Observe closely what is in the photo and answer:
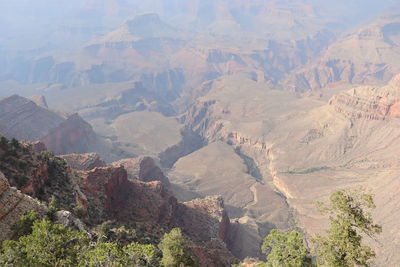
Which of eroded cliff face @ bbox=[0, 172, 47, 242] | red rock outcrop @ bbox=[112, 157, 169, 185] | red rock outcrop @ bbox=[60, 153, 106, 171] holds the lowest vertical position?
red rock outcrop @ bbox=[112, 157, 169, 185]

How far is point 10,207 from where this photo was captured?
22375 mm

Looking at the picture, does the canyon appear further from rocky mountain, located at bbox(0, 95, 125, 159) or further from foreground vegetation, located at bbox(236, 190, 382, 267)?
foreground vegetation, located at bbox(236, 190, 382, 267)

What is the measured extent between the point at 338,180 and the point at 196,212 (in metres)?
50.1

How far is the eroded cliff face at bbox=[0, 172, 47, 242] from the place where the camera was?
21281mm

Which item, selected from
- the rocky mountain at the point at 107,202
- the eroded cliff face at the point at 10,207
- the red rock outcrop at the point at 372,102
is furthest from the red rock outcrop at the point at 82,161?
the red rock outcrop at the point at 372,102

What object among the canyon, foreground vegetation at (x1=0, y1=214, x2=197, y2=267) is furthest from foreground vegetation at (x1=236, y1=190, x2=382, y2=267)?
the canyon

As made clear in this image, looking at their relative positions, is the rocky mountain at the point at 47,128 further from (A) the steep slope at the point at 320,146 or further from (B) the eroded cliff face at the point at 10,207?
(B) the eroded cliff face at the point at 10,207

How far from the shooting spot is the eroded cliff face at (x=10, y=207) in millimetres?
21281

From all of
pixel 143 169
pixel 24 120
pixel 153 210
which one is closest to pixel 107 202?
pixel 153 210

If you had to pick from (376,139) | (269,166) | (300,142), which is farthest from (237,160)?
(376,139)

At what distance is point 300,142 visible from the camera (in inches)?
4592

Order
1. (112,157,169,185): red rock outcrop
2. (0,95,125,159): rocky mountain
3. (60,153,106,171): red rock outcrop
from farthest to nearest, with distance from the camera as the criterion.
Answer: (0,95,125,159): rocky mountain < (112,157,169,185): red rock outcrop < (60,153,106,171): red rock outcrop

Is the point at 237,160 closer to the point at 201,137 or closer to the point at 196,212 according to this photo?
the point at 201,137

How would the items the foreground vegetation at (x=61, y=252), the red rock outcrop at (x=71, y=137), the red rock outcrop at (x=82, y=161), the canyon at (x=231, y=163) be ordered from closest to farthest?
the foreground vegetation at (x=61, y=252)
the canyon at (x=231, y=163)
the red rock outcrop at (x=82, y=161)
the red rock outcrop at (x=71, y=137)
